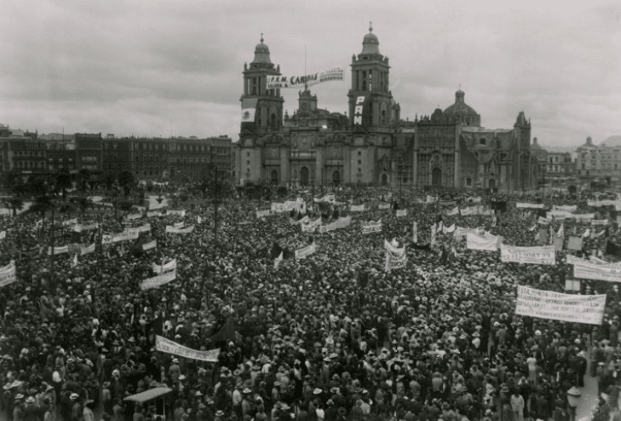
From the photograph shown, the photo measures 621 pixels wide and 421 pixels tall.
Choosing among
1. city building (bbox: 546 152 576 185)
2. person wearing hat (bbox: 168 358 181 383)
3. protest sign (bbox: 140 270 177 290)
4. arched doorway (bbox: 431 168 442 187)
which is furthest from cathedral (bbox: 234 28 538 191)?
person wearing hat (bbox: 168 358 181 383)

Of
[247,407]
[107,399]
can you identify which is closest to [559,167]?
[247,407]

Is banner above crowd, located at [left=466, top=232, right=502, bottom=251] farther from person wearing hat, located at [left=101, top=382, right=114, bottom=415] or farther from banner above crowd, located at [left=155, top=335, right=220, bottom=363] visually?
person wearing hat, located at [left=101, top=382, right=114, bottom=415]

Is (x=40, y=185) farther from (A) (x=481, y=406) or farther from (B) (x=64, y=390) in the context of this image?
(A) (x=481, y=406)

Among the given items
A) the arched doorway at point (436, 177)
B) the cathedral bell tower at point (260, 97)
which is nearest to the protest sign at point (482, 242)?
the arched doorway at point (436, 177)

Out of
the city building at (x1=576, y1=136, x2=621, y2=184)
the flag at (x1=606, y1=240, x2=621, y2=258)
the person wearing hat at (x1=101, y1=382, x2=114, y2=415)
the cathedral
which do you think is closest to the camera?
the person wearing hat at (x1=101, y1=382, x2=114, y2=415)

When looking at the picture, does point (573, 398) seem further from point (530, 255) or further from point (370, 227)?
point (370, 227)

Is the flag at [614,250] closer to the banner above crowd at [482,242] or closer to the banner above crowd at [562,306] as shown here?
the banner above crowd at [482,242]

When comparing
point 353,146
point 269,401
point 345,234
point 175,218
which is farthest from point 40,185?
point 353,146

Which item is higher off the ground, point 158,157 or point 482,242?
point 158,157
